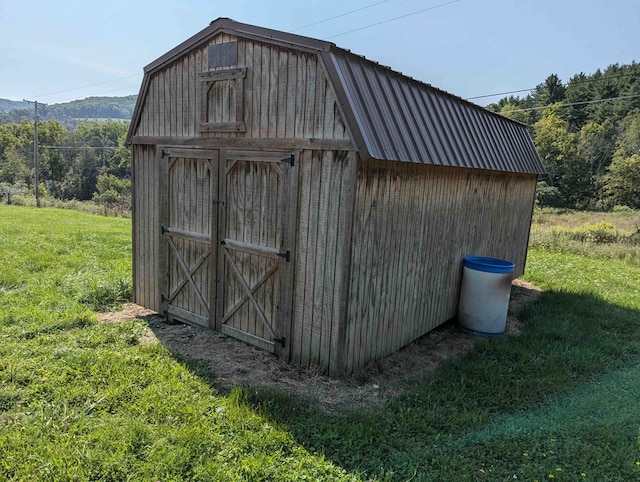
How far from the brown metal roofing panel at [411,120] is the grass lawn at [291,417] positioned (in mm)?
2301

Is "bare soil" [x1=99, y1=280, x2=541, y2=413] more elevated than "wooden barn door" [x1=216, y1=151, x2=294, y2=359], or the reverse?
"wooden barn door" [x1=216, y1=151, x2=294, y2=359]

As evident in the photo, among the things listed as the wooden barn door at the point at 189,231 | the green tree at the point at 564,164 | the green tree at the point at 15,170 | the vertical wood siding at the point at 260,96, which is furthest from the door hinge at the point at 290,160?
the green tree at the point at 15,170

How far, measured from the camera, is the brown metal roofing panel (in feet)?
12.6

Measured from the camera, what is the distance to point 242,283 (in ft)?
16.0

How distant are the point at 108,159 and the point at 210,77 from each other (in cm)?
6563

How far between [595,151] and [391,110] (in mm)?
46423

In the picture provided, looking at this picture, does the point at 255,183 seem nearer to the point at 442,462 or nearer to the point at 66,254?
the point at 442,462

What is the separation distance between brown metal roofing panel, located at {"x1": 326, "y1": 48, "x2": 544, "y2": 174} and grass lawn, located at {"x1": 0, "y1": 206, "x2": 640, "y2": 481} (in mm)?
2301

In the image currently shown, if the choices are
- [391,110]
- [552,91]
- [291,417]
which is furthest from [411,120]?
[552,91]

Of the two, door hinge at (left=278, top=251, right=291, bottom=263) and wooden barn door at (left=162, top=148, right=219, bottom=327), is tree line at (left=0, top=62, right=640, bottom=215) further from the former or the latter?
door hinge at (left=278, top=251, right=291, bottom=263)

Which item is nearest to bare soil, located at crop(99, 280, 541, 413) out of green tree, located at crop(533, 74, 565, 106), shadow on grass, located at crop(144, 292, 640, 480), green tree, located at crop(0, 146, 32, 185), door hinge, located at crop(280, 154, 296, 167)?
shadow on grass, located at crop(144, 292, 640, 480)

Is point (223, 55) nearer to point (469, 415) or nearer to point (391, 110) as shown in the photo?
point (391, 110)

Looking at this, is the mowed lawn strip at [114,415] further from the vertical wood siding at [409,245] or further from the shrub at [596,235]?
the shrub at [596,235]

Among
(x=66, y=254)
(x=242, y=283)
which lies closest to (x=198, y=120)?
(x=242, y=283)
